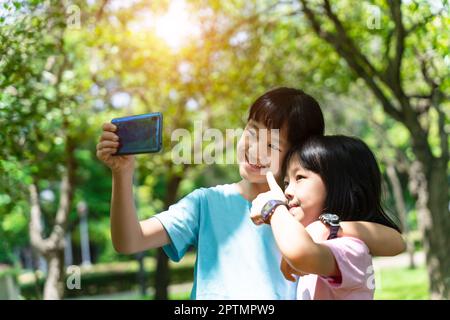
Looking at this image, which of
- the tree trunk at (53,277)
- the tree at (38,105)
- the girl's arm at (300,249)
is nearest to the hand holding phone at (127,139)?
the girl's arm at (300,249)

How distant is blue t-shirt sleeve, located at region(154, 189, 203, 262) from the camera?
7.16 feet

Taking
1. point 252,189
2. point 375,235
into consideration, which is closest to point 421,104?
point 252,189

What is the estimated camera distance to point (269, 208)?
5.46 ft

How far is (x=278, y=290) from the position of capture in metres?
2.08

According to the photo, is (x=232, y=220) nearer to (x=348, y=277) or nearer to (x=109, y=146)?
(x=109, y=146)

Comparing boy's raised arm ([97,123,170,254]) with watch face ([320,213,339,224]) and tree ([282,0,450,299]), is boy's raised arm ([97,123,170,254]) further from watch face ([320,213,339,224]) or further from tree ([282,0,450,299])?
tree ([282,0,450,299])

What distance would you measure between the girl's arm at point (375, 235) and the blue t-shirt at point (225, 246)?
1.33 ft

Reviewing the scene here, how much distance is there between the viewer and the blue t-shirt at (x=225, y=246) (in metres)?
2.09

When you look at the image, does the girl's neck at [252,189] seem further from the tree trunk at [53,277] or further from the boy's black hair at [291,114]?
the tree trunk at [53,277]

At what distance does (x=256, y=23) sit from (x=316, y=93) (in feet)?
9.68

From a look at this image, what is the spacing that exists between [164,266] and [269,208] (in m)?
11.4
